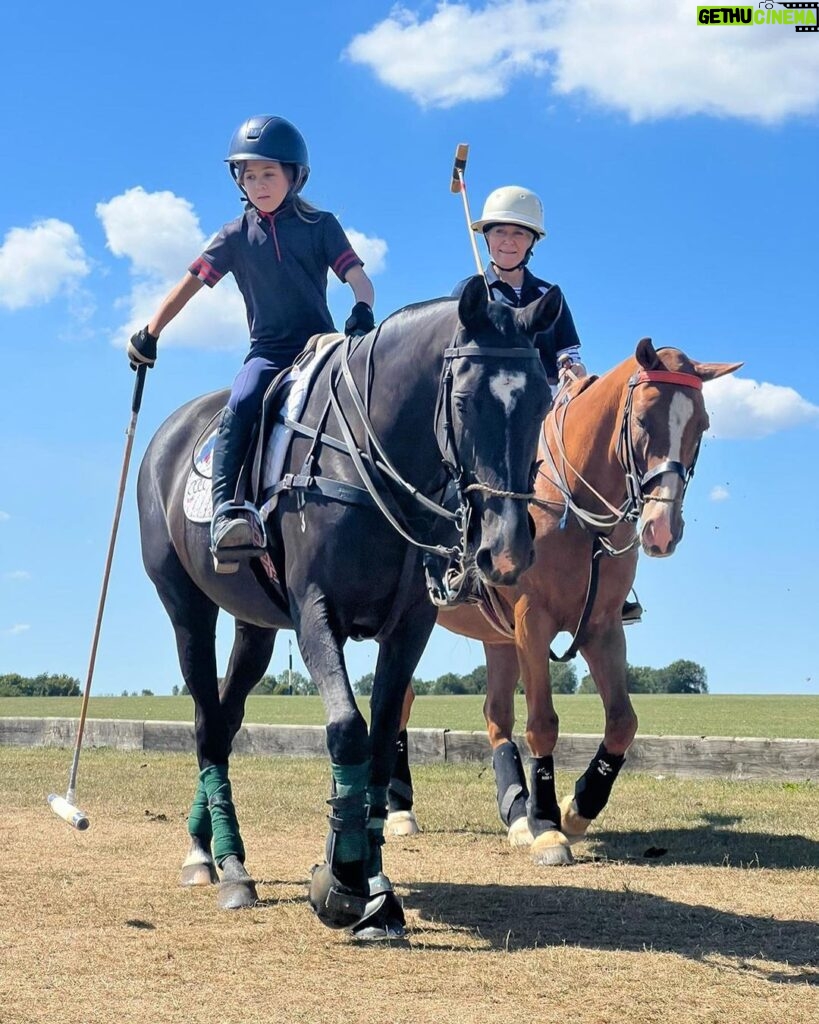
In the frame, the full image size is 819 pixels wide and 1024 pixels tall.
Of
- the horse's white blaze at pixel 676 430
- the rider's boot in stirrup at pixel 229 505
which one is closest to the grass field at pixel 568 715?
the horse's white blaze at pixel 676 430

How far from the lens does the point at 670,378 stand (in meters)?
7.35

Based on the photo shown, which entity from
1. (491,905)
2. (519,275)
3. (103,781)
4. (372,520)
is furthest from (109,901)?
(103,781)

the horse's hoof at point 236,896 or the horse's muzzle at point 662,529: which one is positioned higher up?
the horse's muzzle at point 662,529

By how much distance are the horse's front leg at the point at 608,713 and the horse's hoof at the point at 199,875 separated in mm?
2469

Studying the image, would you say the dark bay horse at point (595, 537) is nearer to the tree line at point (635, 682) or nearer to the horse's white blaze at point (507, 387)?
the horse's white blaze at point (507, 387)

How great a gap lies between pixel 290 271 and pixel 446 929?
10.4 feet

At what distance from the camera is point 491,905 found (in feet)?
20.5

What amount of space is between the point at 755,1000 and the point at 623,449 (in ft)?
11.9

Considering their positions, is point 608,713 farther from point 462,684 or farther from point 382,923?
point 462,684

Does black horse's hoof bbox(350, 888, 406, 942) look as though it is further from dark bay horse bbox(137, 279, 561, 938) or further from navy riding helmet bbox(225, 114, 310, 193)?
navy riding helmet bbox(225, 114, 310, 193)

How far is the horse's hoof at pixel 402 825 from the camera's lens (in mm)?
9148

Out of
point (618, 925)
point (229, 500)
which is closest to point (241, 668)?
point (229, 500)

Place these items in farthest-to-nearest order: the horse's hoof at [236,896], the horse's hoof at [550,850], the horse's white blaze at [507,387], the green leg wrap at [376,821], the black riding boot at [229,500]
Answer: the horse's hoof at [550,850] < the horse's hoof at [236,896] < the black riding boot at [229,500] < the green leg wrap at [376,821] < the horse's white blaze at [507,387]

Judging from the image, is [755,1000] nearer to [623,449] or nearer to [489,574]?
[489,574]
